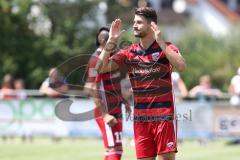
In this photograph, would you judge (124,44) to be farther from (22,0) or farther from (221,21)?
(221,21)

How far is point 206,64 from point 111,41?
161 ft

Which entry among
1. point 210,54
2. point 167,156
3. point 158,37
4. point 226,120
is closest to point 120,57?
point 158,37

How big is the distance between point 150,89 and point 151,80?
11cm

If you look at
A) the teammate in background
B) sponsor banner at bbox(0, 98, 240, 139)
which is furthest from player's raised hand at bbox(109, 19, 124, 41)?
sponsor banner at bbox(0, 98, 240, 139)

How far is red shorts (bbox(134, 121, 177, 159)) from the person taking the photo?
9492mm

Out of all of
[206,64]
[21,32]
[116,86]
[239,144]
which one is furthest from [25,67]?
[116,86]

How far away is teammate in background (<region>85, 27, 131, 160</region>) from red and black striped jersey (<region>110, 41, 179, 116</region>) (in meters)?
1.86

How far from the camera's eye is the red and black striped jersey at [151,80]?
378 inches

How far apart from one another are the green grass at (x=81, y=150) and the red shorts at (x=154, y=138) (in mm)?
7259

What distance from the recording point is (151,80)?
9.74 m

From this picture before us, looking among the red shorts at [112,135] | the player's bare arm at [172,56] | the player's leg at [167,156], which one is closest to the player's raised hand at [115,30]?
the player's bare arm at [172,56]

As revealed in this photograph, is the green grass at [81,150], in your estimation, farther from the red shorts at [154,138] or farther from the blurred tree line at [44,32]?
the blurred tree line at [44,32]

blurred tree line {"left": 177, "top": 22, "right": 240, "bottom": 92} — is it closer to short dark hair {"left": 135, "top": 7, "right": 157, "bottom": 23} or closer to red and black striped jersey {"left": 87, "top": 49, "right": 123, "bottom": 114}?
red and black striped jersey {"left": 87, "top": 49, "right": 123, "bottom": 114}

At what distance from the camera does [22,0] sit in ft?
138
